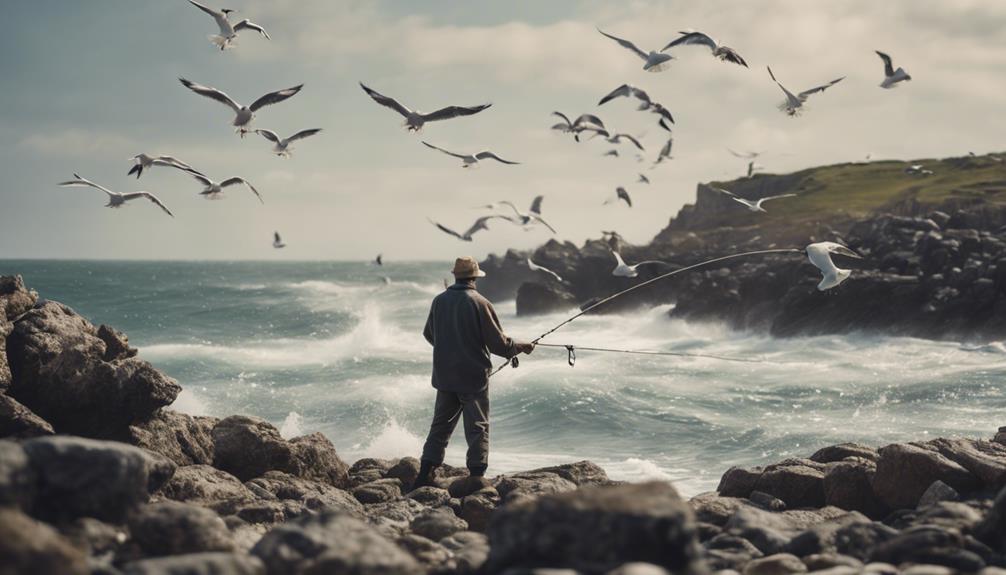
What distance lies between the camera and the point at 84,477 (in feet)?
14.9

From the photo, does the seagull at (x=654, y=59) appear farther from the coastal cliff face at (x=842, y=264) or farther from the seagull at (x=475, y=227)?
the coastal cliff face at (x=842, y=264)

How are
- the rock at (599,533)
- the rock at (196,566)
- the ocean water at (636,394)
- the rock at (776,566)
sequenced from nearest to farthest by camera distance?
the rock at (196,566) → the rock at (599,533) → the rock at (776,566) → the ocean water at (636,394)

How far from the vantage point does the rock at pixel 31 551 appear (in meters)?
3.52

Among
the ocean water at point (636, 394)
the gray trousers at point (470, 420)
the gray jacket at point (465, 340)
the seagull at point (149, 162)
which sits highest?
the seagull at point (149, 162)

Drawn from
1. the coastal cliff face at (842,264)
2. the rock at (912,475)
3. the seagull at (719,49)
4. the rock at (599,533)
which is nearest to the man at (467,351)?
the rock at (912,475)

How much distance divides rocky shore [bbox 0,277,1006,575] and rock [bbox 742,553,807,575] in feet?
0.04

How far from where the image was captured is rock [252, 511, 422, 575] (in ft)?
13.5

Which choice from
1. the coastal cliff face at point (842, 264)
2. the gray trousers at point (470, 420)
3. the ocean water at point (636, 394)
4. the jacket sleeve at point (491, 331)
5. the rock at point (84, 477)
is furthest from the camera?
the coastal cliff face at point (842, 264)

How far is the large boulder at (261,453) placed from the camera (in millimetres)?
9289

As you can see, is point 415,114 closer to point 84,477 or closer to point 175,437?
point 175,437

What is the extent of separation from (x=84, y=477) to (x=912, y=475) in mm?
6499

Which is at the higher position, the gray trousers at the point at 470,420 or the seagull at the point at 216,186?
the seagull at the point at 216,186

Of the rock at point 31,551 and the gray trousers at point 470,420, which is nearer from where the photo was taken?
the rock at point 31,551

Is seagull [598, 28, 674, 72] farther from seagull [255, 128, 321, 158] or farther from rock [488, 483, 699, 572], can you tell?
rock [488, 483, 699, 572]
